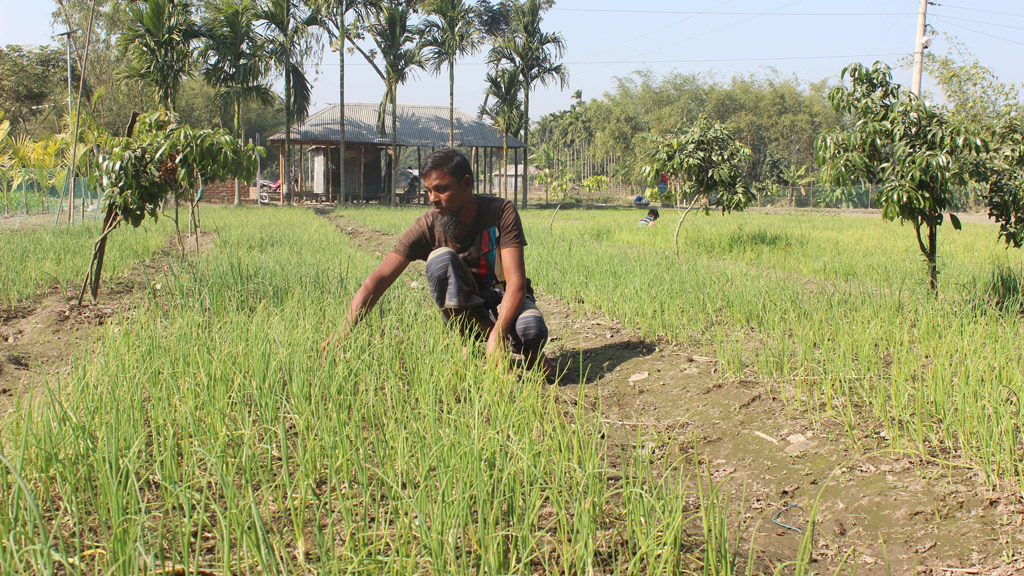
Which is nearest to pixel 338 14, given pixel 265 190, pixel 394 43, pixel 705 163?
pixel 394 43

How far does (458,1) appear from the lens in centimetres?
2198

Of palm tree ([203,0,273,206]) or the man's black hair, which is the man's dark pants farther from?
palm tree ([203,0,273,206])

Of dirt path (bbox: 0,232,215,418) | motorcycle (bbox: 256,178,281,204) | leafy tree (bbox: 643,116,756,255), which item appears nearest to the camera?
dirt path (bbox: 0,232,215,418)

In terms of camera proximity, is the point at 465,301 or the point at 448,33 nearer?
the point at 465,301

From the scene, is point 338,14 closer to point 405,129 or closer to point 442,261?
point 405,129

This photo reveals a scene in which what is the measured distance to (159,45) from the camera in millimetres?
16984

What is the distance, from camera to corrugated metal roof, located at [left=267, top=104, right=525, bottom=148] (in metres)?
24.0

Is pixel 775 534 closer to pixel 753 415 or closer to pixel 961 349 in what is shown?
pixel 753 415

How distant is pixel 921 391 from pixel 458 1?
21699mm

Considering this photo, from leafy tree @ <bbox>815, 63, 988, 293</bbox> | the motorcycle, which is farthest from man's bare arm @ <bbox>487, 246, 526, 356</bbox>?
the motorcycle

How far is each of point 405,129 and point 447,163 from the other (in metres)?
24.5

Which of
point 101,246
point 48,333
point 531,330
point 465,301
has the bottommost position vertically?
point 48,333

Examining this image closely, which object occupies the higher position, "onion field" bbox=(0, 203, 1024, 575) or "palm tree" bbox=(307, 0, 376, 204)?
"palm tree" bbox=(307, 0, 376, 204)

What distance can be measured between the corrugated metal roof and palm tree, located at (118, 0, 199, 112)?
5.06 metres
